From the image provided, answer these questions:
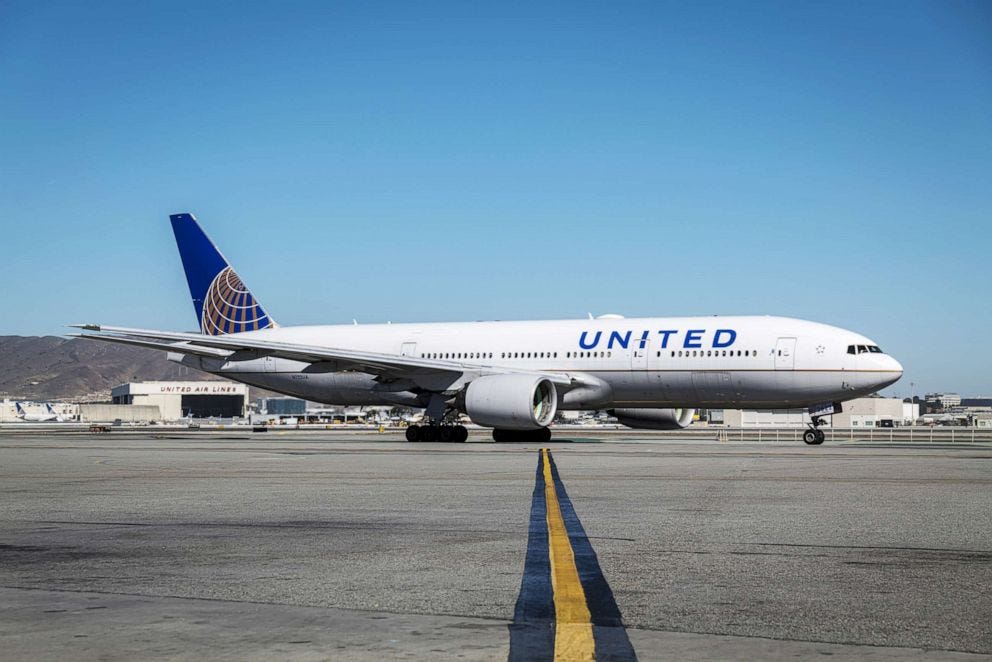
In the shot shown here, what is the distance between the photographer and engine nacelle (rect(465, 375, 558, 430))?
3127cm

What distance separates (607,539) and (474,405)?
2352cm

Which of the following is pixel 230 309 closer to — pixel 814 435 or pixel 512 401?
pixel 512 401

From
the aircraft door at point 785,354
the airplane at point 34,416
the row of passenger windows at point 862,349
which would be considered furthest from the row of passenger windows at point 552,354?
the airplane at point 34,416

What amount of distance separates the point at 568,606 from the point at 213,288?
39228 millimetres

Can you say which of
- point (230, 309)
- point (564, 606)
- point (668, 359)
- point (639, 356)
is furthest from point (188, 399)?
point (564, 606)

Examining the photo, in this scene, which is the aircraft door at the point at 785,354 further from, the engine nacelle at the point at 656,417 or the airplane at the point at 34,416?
the airplane at the point at 34,416

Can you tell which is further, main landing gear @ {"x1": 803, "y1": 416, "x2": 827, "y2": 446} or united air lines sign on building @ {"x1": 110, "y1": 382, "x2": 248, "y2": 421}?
united air lines sign on building @ {"x1": 110, "y1": 382, "x2": 248, "y2": 421}

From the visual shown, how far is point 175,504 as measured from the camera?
38.6ft

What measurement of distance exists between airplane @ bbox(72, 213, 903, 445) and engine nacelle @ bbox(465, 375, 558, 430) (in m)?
0.03

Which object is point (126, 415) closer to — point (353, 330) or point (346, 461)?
point (353, 330)

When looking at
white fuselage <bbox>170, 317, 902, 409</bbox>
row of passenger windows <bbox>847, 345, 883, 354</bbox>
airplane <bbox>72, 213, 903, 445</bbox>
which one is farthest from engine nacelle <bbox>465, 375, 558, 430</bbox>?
row of passenger windows <bbox>847, 345, 883, 354</bbox>

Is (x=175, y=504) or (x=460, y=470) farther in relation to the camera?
(x=460, y=470)

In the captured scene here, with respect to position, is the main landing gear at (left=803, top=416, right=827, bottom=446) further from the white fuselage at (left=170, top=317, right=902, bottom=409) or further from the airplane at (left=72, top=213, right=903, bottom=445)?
the white fuselage at (left=170, top=317, right=902, bottom=409)

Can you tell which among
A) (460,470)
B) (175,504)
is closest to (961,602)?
(175,504)
